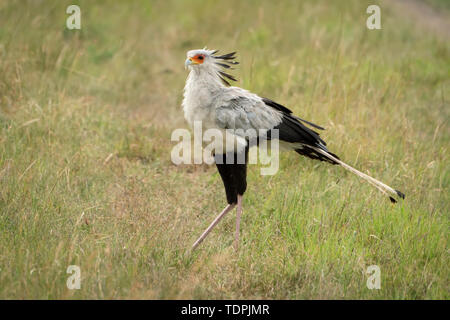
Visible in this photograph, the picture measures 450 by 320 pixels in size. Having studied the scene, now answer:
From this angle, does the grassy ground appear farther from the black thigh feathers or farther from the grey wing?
the grey wing

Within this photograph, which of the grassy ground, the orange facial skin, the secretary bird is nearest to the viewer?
the grassy ground

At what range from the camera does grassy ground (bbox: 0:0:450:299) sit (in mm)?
3377

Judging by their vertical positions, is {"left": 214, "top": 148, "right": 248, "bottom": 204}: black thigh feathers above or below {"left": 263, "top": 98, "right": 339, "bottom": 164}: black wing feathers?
below

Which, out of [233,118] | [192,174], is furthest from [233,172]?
[192,174]

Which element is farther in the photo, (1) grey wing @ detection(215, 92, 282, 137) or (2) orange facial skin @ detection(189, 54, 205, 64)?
(2) orange facial skin @ detection(189, 54, 205, 64)

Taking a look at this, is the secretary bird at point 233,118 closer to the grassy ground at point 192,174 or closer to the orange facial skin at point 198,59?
the orange facial skin at point 198,59

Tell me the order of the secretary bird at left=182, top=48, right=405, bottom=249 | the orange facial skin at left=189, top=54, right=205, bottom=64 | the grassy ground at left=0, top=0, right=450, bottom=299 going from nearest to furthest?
the grassy ground at left=0, top=0, right=450, bottom=299
the secretary bird at left=182, top=48, right=405, bottom=249
the orange facial skin at left=189, top=54, right=205, bottom=64

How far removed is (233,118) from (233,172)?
0.45 m

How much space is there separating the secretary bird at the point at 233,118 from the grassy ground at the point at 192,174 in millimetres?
399

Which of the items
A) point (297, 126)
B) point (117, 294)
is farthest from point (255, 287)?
point (297, 126)

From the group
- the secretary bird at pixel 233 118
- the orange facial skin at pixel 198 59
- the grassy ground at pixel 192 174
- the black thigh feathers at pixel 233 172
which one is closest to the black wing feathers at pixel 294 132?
the secretary bird at pixel 233 118

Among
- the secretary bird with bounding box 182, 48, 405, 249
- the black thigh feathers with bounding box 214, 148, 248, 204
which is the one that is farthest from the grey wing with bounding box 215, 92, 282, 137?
the black thigh feathers with bounding box 214, 148, 248, 204

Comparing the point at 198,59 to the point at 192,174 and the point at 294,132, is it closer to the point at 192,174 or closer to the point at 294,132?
the point at 294,132
